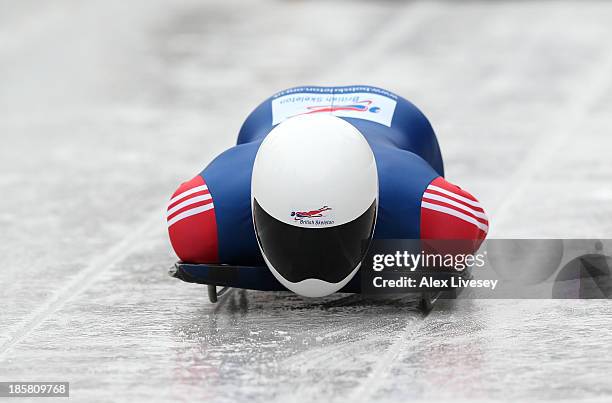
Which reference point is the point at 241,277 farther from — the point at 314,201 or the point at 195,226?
the point at 314,201

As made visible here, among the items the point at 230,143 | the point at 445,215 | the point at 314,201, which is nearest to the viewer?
the point at 314,201

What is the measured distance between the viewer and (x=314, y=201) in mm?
6383

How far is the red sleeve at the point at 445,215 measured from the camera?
679 centimetres

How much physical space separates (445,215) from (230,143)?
4658 mm

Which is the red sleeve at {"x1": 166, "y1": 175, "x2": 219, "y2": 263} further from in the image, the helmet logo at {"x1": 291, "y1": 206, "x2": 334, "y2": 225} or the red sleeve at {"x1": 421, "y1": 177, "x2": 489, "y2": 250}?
the red sleeve at {"x1": 421, "y1": 177, "x2": 489, "y2": 250}

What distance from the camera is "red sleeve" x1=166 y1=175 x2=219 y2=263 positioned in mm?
6871

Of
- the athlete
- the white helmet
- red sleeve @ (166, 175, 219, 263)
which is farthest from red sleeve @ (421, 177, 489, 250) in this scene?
red sleeve @ (166, 175, 219, 263)

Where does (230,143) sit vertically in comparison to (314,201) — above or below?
above

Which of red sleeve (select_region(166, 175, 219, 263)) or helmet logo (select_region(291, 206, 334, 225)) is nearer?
helmet logo (select_region(291, 206, 334, 225))

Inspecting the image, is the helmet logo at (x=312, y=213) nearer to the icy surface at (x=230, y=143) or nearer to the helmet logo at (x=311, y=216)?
the helmet logo at (x=311, y=216)

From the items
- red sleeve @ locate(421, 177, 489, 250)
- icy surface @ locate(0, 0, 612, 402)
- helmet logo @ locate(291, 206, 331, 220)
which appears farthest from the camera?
red sleeve @ locate(421, 177, 489, 250)

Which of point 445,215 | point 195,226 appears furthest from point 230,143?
point 445,215

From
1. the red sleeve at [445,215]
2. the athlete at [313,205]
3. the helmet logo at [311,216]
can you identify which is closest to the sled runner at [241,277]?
the athlete at [313,205]

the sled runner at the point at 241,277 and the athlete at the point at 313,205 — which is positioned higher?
the athlete at the point at 313,205
